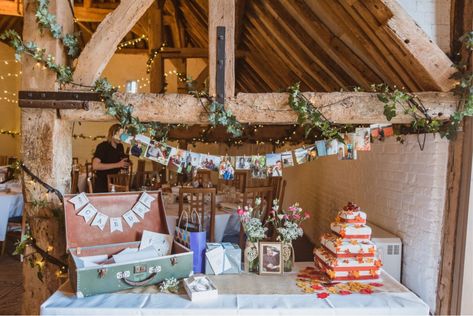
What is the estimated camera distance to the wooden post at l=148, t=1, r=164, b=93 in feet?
23.7

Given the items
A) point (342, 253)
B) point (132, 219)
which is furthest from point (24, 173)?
point (342, 253)

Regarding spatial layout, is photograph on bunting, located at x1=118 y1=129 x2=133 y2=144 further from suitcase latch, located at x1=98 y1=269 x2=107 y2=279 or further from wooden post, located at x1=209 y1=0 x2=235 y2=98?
suitcase latch, located at x1=98 y1=269 x2=107 y2=279

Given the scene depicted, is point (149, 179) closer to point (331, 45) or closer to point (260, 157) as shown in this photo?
point (260, 157)

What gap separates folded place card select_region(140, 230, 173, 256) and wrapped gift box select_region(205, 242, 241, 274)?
283 mm

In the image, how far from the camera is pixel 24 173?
268 cm

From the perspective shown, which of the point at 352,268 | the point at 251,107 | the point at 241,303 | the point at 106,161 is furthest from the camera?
the point at 106,161

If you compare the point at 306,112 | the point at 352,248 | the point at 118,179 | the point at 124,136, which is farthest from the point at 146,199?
the point at 118,179

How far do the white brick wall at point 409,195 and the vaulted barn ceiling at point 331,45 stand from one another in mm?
585

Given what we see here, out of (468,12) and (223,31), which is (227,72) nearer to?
(223,31)

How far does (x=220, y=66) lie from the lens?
267cm

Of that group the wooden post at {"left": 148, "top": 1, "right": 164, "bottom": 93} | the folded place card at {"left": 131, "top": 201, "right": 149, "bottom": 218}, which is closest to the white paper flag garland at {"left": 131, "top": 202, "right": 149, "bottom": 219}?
the folded place card at {"left": 131, "top": 201, "right": 149, "bottom": 218}

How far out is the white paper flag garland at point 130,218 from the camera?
2.56 meters

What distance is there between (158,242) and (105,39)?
4.80 ft

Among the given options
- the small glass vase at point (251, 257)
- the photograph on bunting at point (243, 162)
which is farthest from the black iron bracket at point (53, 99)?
the small glass vase at point (251, 257)
